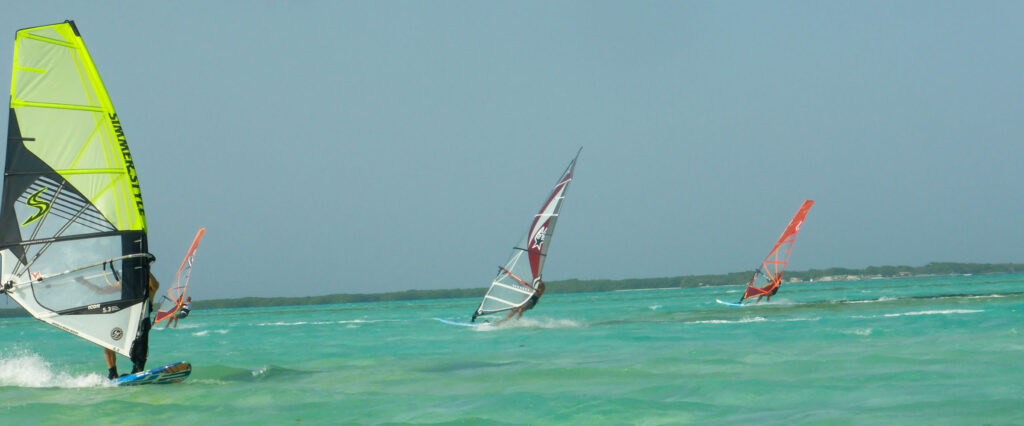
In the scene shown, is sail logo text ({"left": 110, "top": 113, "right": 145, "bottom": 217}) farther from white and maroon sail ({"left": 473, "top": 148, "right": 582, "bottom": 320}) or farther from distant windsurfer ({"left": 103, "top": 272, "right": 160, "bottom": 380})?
white and maroon sail ({"left": 473, "top": 148, "right": 582, "bottom": 320})

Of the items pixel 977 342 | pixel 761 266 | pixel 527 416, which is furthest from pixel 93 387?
pixel 761 266

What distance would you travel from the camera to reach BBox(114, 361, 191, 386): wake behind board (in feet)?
43.5

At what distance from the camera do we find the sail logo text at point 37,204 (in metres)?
12.2

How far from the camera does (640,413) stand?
1025cm

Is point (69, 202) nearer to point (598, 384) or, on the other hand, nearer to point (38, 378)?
point (38, 378)

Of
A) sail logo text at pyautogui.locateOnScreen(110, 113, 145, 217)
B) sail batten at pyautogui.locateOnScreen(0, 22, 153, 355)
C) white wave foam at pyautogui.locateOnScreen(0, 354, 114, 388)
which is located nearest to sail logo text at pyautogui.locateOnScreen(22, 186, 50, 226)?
sail batten at pyautogui.locateOnScreen(0, 22, 153, 355)

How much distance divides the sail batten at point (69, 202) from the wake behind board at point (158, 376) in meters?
0.55

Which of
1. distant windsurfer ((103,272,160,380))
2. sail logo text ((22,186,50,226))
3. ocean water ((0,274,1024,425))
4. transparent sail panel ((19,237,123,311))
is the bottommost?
ocean water ((0,274,1024,425))

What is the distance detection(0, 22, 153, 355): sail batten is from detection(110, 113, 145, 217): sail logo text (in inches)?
0.5

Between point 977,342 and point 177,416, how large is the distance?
1431 centimetres

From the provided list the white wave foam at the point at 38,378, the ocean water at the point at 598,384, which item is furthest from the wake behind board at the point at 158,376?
the white wave foam at the point at 38,378

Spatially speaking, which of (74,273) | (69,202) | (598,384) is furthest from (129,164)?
(598,384)

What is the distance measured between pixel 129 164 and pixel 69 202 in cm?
91

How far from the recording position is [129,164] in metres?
12.7
